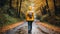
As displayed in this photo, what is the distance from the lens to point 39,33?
878cm

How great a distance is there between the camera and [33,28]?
29.0 ft

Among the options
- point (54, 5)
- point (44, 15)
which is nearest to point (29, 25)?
point (44, 15)

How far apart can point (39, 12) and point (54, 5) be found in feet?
2.41

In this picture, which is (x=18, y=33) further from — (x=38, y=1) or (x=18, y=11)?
(x=38, y=1)

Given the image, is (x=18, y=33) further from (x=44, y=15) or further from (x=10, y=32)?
(x=44, y=15)

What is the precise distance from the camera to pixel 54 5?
8.85 m

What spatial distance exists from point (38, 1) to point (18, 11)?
1.02 metres

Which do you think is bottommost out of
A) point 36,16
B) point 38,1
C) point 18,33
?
point 18,33

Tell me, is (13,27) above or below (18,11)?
below

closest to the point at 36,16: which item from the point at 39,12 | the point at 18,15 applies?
the point at 39,12

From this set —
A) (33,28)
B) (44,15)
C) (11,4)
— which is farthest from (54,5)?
(11,4)

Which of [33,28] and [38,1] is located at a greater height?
[38,1]

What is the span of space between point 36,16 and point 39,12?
26 centimetres

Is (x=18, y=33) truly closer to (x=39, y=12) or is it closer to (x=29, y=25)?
(x=29, y=25)
